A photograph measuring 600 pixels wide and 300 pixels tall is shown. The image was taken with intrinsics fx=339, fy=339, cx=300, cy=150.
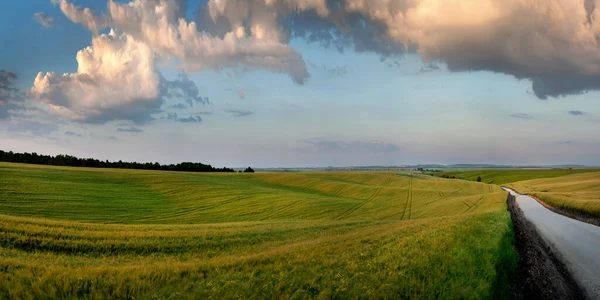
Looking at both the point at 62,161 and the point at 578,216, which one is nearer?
the point at 578,216

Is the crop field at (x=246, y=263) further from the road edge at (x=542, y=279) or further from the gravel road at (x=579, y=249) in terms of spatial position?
the gravel road at (x=579, y=249)

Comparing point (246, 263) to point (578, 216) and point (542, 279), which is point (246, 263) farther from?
point (578, 216)

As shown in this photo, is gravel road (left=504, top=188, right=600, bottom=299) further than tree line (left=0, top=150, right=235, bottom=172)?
No

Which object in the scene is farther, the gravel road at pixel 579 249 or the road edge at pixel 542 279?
the gravel road at pixel 579 249

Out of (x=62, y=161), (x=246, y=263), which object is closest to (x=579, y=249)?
(x=246, y=263)

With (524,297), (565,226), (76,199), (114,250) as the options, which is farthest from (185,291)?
(76,199)

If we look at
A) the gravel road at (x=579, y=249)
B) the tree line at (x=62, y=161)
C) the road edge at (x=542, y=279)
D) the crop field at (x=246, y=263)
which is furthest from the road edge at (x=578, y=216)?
the tree line at (x=62, y=161)

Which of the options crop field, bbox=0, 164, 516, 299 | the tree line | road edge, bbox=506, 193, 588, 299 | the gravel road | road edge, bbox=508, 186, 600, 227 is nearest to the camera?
crop field, bbox=0, 164, 516, 299

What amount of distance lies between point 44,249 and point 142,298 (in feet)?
26.0

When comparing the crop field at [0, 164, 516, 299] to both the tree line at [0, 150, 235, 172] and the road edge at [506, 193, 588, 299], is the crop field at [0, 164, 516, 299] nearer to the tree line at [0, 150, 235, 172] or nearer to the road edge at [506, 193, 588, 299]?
the road edge at [506, 193, 588, 299]

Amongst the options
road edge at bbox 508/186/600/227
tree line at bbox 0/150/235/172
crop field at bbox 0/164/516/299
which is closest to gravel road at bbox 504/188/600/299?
crop field at bbox 0/164/516/299

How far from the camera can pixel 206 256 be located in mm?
11438

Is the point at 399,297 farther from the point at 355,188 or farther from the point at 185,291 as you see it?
the point at 355,188

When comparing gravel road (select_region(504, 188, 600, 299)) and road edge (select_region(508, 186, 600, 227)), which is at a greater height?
gravel road (select_region(504, 188, 600, 299))
